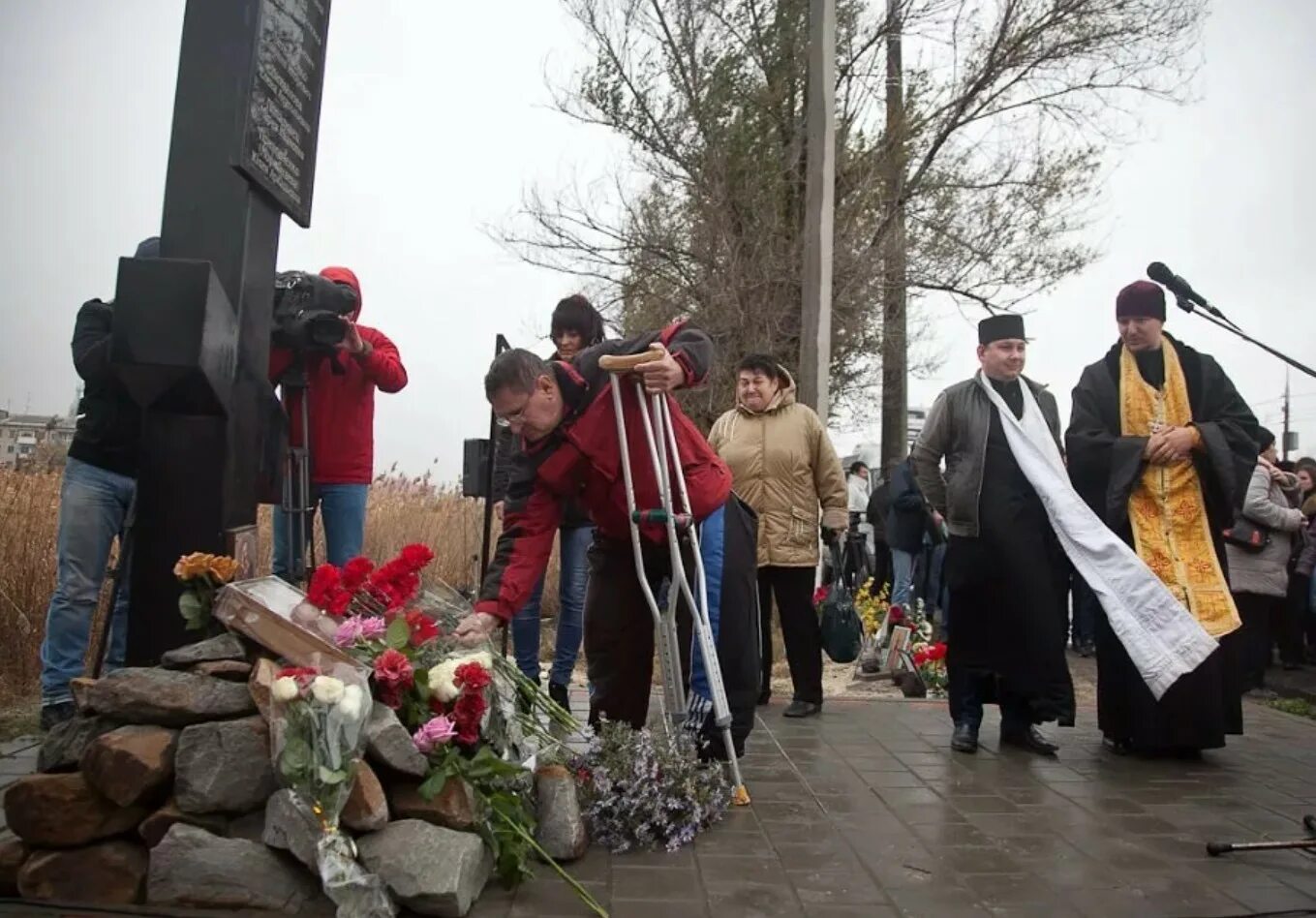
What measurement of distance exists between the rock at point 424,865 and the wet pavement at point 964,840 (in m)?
0.14

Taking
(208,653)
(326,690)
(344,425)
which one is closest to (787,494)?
(344,425)

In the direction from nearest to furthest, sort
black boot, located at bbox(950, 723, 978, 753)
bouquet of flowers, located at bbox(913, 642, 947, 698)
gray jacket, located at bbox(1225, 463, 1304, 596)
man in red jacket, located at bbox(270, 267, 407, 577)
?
1. man in red jacket, located at bbox(270, 267, 407, 577)
2. black boot, located at bbox(950, 723, 978, 753)
3. bouquet of flowers, located at bbox(913, 642, 947, 698)
4. gray jacket, located at bbox(1225, 463, 1304, 596)

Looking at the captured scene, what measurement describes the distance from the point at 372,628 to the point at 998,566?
303cm

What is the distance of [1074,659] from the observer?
9570 millimetres

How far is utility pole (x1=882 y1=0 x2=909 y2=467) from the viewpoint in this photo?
13961mm

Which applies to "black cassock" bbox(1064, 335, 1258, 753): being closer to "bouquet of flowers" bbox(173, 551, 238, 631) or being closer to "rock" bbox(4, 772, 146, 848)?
"bouquet of flowers" bbox(173, 551, 238, 631)

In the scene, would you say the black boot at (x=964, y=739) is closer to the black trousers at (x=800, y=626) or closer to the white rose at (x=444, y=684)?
the black trousers at (x=800, y=626)

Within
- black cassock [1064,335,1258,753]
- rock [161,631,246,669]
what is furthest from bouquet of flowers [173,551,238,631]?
black cassock [1064,335,1258,753]

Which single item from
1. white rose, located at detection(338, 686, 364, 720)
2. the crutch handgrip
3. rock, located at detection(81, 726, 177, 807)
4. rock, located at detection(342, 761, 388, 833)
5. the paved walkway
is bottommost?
the paved walkway

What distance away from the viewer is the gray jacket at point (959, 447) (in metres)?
5.26

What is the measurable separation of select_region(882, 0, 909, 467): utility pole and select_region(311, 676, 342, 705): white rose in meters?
11.8

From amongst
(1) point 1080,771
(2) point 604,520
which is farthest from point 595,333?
(1) point 1080,771

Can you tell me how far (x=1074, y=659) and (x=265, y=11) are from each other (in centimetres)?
805

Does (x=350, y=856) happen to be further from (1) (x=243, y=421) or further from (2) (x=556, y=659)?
(2) (x=556, y=659)
